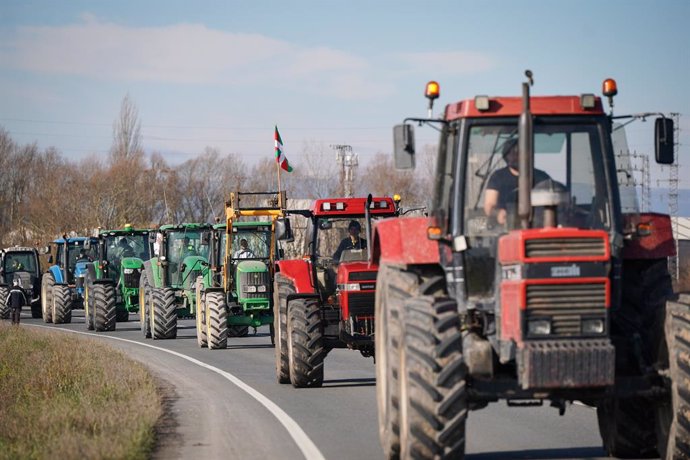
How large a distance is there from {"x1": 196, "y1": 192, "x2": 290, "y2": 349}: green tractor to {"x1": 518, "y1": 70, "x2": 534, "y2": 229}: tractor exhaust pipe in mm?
15800

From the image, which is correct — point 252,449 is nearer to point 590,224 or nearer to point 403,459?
point 403,459

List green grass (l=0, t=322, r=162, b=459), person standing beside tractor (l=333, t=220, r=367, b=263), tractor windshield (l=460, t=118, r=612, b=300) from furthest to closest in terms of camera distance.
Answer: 1. person standing beside tractor (l=333, t=220, r=367, b=263)
2. green grass (l=0, t=322, r=162, b=459)
3. tractor windshield (l=460, t=118, r=612, b=300)

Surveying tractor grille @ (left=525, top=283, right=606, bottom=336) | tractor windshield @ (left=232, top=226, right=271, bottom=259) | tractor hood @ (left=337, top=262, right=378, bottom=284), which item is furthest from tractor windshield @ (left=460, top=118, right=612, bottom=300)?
tractor windshield @ (left=232, top=226, right=271, bottom=259)

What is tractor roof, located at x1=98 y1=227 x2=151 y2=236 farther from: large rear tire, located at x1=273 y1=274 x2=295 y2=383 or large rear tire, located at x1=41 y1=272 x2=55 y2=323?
large rear tire, located at x1=273 y1=274 x2=295 y2=383

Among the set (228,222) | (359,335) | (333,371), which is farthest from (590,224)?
(228,222)

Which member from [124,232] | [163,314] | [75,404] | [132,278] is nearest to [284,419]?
[75,404]

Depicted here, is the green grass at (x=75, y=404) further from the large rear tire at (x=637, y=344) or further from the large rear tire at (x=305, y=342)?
the large rear tire at (x=637, y=344)

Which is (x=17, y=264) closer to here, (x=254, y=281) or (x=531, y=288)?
(x=254, y=281)

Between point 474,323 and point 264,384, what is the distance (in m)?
8.86

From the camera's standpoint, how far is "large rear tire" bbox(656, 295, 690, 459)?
30.2 feet

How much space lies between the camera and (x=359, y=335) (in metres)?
17.3

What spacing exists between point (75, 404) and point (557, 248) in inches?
310

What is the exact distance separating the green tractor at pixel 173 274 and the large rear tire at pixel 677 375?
21.0m

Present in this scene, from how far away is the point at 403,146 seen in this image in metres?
10.4
